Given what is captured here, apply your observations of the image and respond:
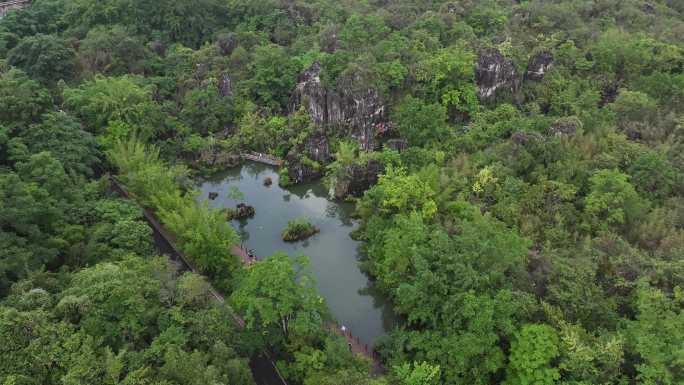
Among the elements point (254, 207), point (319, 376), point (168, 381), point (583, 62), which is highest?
point (583, 62)

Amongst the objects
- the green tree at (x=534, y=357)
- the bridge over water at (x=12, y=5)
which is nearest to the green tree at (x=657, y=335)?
the green tree at (x=534, y=357)

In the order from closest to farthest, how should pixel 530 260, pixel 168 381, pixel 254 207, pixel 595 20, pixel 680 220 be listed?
pixel 168 381
pixel 530 260
pixel 680 220
pixel 254 207
pixel 595 20

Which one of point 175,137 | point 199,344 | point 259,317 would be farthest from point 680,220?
point 175,137

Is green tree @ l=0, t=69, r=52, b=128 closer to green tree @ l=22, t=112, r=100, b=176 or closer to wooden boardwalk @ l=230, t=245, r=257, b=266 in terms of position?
green tree @ l=22, t=112, r=100, b=176

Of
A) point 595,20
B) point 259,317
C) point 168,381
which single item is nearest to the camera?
point 168,381

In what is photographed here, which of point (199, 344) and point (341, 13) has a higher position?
point (341, 13)

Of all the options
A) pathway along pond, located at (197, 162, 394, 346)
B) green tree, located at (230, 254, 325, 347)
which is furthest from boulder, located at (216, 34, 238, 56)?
green tree, located at (230, 254, 325, 347)

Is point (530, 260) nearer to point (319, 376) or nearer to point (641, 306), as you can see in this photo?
point (641, 306)
